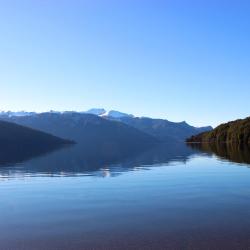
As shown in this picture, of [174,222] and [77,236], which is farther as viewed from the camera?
[174,222]

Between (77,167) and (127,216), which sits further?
(77,167)

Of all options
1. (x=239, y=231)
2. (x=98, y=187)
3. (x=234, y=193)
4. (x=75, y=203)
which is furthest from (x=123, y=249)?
(x=98, y=187)

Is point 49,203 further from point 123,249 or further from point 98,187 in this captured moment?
point 123,249

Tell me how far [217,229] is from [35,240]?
497 inches

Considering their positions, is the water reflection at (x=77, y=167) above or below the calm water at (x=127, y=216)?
above

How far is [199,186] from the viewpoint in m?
56.7

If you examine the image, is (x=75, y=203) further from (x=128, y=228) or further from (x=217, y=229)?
(x=217, y=229)

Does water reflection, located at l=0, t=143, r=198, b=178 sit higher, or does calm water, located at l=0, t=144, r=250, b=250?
water reflection, located at l=0, t=143, r=198, b=178

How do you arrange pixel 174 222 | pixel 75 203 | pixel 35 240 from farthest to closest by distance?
pixel 75 203
pixel 174 222
pixel 35 240

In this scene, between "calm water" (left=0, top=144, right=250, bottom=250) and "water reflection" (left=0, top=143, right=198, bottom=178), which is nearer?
"calm water" (left=0, top=144, right=250, bottom=250)

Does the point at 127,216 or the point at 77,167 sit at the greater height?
the point at 77,167

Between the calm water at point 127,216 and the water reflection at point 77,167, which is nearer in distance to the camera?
the calm water at point 127,216

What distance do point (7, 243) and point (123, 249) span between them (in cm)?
761

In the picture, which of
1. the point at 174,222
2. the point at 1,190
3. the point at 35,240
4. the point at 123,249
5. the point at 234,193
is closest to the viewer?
the point at 123,249
